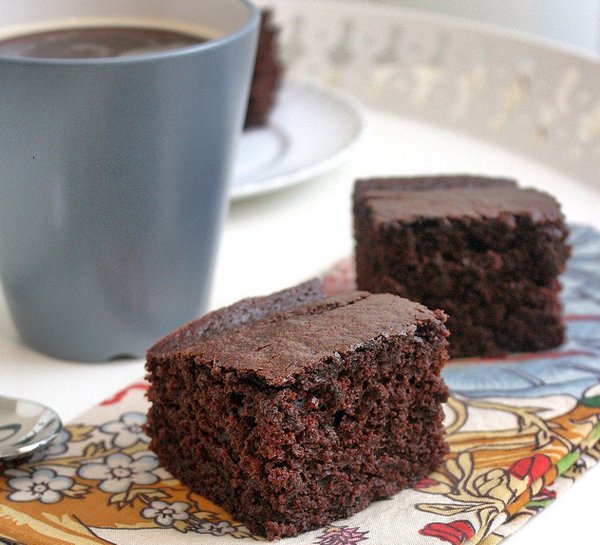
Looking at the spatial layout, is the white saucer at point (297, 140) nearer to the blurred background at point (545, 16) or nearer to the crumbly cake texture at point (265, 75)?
the crumbly cake texture at point (265, 75)

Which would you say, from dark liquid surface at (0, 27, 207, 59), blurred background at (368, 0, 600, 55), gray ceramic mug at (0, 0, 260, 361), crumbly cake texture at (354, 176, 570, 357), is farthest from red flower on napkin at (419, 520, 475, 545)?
blurred background at (368, 0, 600, 55)

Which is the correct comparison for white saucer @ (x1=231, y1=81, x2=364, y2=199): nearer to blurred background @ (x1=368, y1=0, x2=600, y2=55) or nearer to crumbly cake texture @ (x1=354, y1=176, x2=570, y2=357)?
crumbly cake texture @ (x1=354, y1=176, x2=570, y2=357)

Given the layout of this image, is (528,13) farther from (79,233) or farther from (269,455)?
(269,455)

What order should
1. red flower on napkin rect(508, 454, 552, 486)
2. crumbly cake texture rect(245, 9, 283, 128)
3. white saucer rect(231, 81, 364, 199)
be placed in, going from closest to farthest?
1. red flower on napkin rect(508, 454, 552, 486)
2. white saucer rect(231, 81, 364, 199)
3. crumbly cake texture rect(245, 9, 283, 128)

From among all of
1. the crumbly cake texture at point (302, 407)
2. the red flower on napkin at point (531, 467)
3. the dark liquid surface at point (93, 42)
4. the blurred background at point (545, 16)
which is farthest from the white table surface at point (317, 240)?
the blurred background at point (545, 16)

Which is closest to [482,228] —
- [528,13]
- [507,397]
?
[507,397]

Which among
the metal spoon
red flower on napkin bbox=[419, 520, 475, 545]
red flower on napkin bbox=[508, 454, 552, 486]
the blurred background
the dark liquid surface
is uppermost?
the dark liquid surface

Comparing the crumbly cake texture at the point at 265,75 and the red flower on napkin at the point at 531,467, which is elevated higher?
the crumbly cake texture at the point at 265,75
